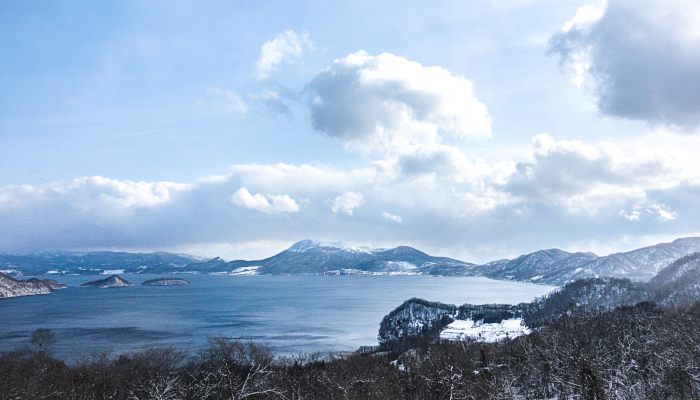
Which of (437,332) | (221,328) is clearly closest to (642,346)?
(437,332)

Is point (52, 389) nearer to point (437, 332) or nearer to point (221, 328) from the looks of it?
point (221, 328)

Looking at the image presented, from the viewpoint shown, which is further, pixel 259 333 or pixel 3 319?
pixel 3 319

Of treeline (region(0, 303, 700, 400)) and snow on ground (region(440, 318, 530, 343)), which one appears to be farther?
snow on ground (region(440, 318, 530, 343))

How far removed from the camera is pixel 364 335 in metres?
155

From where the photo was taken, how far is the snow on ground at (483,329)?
14275 cm

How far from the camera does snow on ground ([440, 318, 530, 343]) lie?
142750 millimetres

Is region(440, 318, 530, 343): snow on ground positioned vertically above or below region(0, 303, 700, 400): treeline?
below

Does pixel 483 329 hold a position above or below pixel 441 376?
below

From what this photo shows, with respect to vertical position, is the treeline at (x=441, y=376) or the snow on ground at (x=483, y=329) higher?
the treeline at (x=441, y=376)

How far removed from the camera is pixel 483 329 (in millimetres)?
158750

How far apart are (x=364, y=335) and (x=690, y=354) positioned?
399 ft

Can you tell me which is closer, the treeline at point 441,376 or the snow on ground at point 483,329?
the treeline at point 441,376

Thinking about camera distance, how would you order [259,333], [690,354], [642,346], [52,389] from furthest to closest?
[259,333] < [642,346] < [52,389] < [690,354]

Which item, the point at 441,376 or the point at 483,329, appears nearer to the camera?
the point at 441,376
